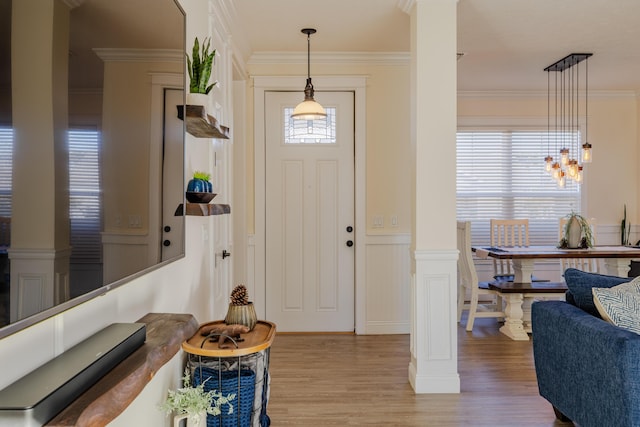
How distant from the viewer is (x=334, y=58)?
4.71m

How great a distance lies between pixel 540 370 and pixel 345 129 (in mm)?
2812

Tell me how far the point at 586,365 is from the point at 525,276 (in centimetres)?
273

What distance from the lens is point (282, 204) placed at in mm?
4801

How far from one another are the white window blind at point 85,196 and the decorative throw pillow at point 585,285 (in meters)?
2.46

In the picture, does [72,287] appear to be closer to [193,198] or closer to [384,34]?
[193,198]

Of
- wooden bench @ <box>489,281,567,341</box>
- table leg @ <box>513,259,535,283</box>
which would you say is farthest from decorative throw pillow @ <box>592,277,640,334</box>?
table leg @ <box>513,259,535,283</box>

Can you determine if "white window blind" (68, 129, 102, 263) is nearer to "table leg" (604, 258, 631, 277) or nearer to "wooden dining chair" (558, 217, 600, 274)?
"table leg" (604, 258, 631, 277)

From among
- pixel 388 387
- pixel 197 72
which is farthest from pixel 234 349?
pixel 388 387

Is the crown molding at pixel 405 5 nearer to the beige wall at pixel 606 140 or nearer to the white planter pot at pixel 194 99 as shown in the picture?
the white planter pot at pixel 194 99

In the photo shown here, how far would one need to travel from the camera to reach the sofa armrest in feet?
6.61

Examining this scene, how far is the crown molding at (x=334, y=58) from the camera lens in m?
4.67

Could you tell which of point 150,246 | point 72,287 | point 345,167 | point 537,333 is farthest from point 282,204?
point 72,287

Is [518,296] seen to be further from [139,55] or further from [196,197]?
[139,55]

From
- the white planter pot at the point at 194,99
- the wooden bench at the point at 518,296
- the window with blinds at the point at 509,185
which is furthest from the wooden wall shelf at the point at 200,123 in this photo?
the window with blinds at the point at 509,185
